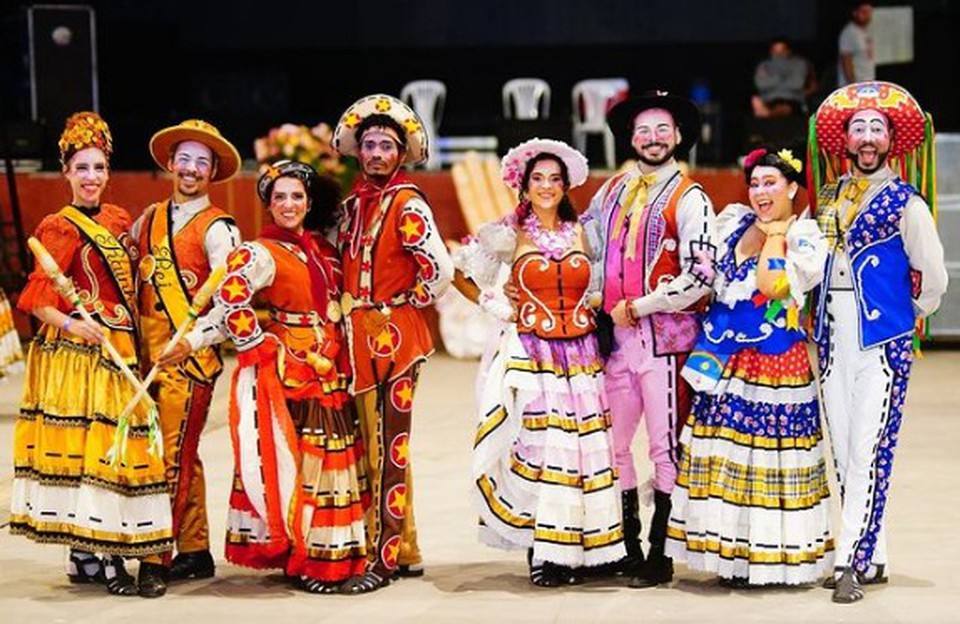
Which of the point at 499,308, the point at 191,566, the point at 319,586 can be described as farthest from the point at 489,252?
the point at 191,566

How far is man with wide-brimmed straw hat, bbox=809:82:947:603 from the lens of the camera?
609 cm

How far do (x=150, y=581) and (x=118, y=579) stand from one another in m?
0.10

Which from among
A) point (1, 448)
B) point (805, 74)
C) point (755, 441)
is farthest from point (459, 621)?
point (805, 74)

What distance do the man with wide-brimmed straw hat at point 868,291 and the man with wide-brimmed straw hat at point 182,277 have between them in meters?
1.82

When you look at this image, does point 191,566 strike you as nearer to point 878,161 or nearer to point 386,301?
point 386,301

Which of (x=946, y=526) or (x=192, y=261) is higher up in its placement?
(x=192, y=261)

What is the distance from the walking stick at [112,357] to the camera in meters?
6.07

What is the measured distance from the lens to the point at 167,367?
20.4 ft

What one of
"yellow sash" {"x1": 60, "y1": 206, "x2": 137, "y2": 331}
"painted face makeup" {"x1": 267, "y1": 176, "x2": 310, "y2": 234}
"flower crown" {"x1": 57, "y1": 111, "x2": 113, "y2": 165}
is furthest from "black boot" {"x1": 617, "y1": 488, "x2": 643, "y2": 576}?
"flower crown" {"x1": 57, "y1": 111, "x2": 113, "y2": 165}

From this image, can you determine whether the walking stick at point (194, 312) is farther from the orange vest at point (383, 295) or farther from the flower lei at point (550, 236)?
the flower lei at point (550, 236)

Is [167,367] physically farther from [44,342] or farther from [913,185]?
[913,185]

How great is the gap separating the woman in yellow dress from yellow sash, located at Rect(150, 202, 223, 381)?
8 cm

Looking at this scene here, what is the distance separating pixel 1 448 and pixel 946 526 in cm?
431

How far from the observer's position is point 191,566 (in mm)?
6453
